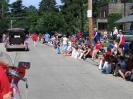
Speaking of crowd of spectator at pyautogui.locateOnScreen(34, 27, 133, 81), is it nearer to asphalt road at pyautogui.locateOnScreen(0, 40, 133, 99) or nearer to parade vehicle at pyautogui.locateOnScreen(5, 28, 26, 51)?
asphalt road at pyautogui.locateOnScreen(0, 40, 133, 99)

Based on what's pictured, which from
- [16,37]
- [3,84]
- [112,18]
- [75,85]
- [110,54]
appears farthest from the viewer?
[112,18]

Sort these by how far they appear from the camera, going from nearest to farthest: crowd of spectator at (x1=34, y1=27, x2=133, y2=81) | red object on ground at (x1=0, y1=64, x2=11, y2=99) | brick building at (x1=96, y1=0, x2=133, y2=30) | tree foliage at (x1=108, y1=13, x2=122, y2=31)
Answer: red object on ground at (x1=0, y1=64, x2=11, y2=99)
crowd of spectator at (x1=34, y1=27, x2=133, y2=81)
tree foliage at (x1=108, y1=13, x2=122, y2=31)
brick building at (x1=96, y1=0, x2=133, y2=30)

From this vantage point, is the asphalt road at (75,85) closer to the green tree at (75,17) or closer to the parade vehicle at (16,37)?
the parade vehicle at (16,37)

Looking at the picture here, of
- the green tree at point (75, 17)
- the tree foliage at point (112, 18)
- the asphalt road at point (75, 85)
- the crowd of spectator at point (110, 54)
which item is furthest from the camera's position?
the tree foliage at point (112, 18)

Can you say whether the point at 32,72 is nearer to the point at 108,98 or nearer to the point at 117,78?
the point at 117,78

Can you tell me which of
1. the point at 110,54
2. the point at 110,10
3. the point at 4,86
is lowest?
the point at 110,54

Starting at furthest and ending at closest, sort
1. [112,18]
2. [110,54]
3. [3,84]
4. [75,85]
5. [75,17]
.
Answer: [75,17], [112,18], [110,54], [75,85], [3,84]

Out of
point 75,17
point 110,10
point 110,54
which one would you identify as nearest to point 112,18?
point 110,10

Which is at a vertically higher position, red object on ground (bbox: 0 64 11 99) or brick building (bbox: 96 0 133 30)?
brick building (bbox: 96 0 133 30)

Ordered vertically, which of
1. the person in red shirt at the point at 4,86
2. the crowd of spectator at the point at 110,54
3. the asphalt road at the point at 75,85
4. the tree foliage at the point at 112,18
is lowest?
the asphalt road at the point at 75,85

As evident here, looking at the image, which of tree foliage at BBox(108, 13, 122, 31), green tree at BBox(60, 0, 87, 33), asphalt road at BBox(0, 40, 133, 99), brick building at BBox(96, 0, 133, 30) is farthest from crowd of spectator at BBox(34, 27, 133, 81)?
brick building at BBox(96, 0, 133, 30)

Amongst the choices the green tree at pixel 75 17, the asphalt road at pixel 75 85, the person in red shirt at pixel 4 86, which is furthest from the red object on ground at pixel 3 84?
the green tree at pixel 75 17

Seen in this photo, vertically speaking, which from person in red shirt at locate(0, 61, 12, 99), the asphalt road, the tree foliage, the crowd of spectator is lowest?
the asphalt road

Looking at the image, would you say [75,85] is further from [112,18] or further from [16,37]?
[112,18]
